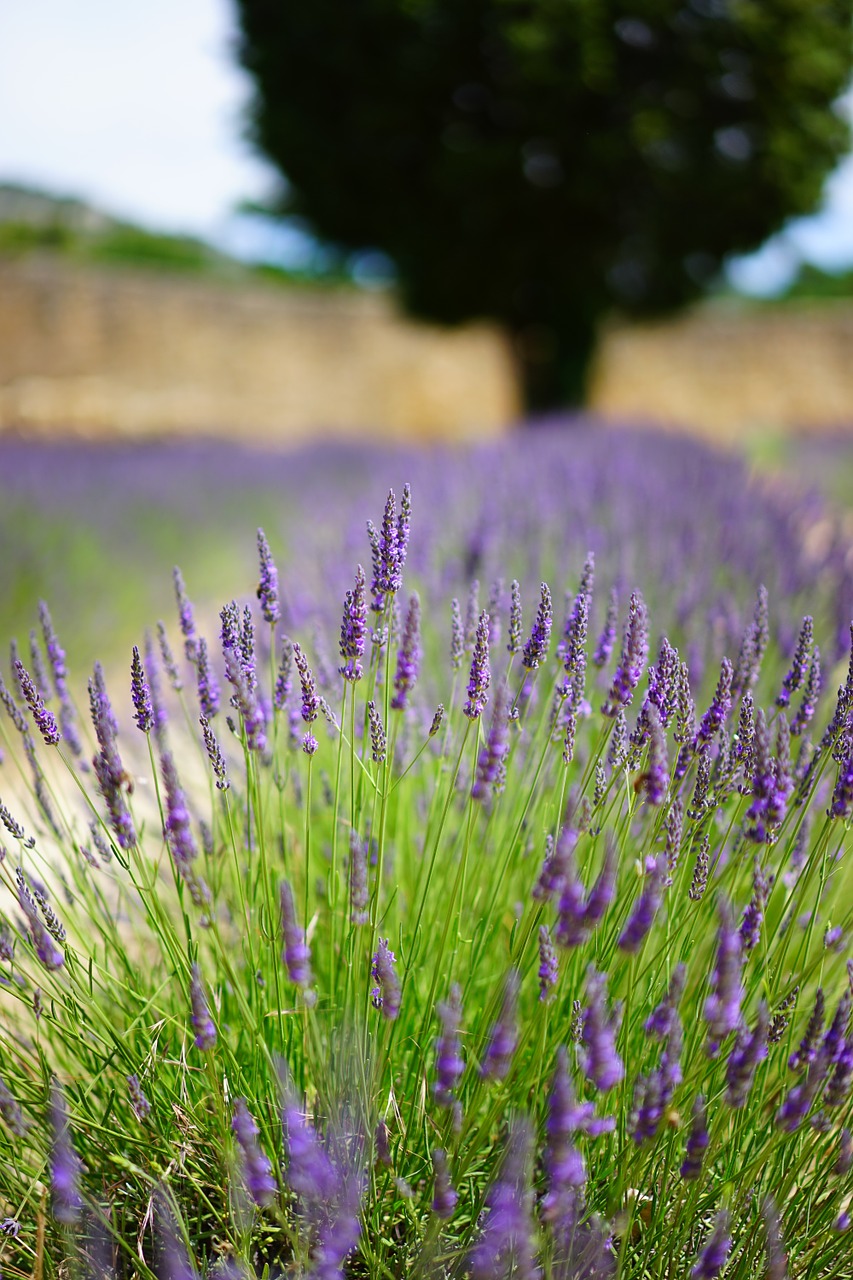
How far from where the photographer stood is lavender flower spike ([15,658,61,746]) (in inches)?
40.8

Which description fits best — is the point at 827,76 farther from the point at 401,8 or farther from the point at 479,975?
the point at 479,975

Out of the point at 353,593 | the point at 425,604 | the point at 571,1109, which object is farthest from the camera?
the point at 425,604

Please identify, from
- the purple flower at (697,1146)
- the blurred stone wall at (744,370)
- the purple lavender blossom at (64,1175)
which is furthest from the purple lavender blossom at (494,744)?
the blurred stone wall at (744,370)

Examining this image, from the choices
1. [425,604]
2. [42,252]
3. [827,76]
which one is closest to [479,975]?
[425,604]

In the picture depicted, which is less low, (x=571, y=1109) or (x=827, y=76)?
(x=827, y=76)

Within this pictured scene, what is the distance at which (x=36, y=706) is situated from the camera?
1.07 metres

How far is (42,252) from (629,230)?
11597mm

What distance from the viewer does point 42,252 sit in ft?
55.7

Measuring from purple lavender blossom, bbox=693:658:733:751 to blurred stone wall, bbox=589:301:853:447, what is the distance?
18.0 meters

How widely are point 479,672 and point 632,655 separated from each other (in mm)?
190

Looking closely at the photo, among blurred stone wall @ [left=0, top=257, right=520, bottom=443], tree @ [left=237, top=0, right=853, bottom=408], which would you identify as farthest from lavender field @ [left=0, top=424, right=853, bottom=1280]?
blurred stone wall @ [left=0, top=257, right=520, bottom=443]

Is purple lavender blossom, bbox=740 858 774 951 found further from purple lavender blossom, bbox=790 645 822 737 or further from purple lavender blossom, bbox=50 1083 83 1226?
purple lavender blossom, bbox=50 1083 83 1226

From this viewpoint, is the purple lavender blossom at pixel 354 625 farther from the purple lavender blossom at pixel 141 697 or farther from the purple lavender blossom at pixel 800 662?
the purple lavender blossom at pixel 800 662

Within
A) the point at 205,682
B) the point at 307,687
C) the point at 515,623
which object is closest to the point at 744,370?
the point at 515,623
